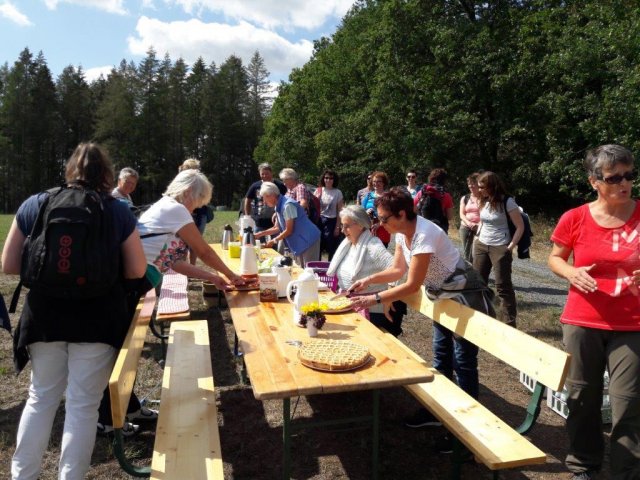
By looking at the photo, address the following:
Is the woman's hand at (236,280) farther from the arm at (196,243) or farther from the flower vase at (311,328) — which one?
the flower vase at (311,328)

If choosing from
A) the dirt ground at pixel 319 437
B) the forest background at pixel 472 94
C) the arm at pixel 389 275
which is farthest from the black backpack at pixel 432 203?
the forest background at pixel 472 94

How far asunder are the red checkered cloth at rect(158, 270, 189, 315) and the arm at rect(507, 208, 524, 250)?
3.38 metres

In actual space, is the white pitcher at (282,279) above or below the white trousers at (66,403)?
above

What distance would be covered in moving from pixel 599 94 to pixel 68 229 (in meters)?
16.7

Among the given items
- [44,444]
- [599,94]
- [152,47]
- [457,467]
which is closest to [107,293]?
[44,444]

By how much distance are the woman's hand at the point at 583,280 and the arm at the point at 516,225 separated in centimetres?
285

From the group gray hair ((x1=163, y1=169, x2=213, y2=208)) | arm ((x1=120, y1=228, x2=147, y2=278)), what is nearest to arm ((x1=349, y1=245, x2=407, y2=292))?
gray hair ((x1=163, y1=169, x2=213, y2=208))

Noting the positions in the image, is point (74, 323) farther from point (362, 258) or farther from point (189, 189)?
point (362, 258)

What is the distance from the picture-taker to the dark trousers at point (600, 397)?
2.29 meters

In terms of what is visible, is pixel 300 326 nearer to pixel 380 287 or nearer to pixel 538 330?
pixel 380 287

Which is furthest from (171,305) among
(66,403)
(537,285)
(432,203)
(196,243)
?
(537,285)

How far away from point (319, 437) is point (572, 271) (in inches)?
74.4

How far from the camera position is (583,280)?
230 cm

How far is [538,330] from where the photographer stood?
5312mm
